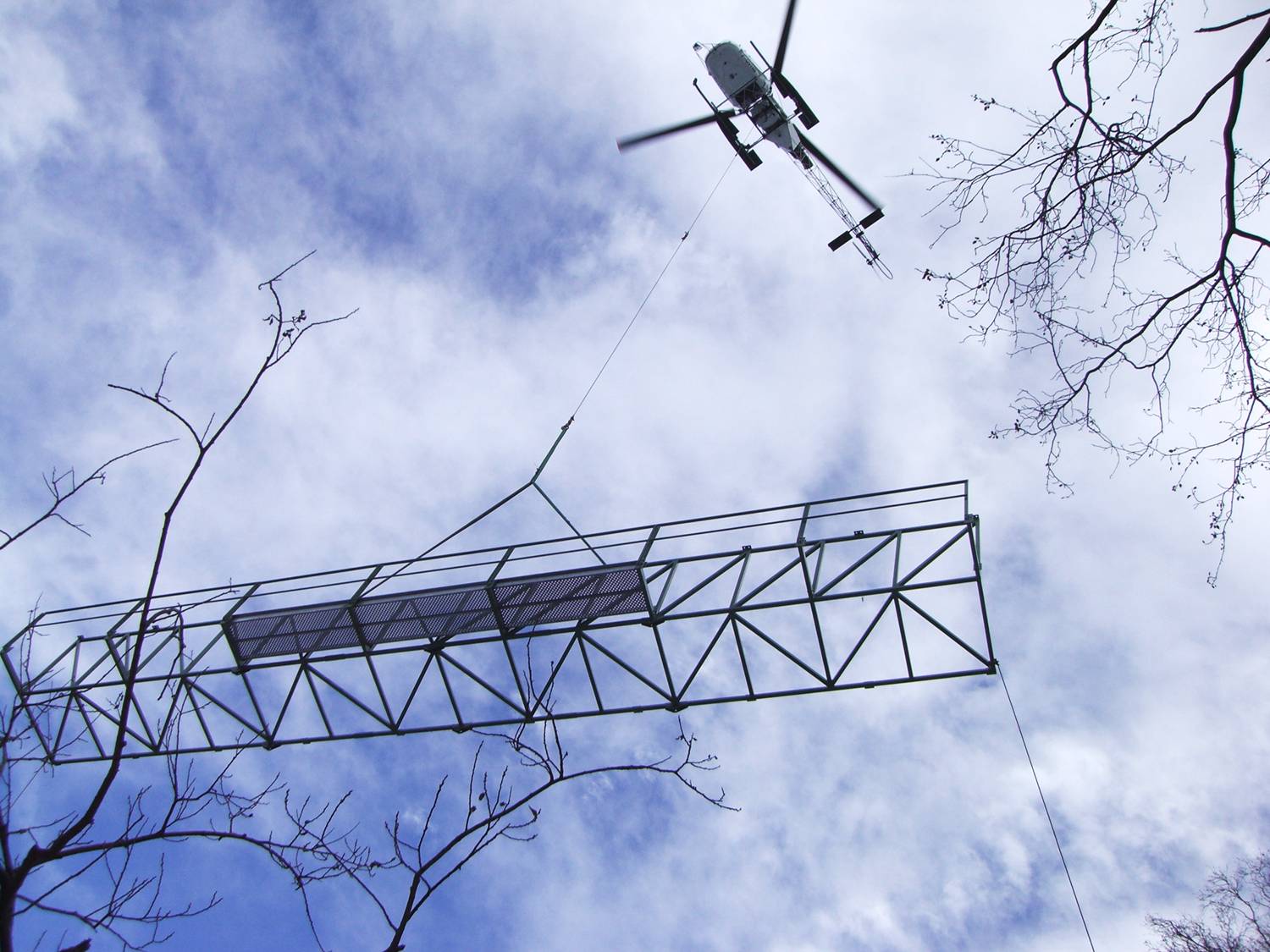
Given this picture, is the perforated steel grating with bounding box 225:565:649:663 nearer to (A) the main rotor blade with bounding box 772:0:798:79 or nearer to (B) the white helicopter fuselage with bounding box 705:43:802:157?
(A) the main rotor blade with bounding box 772:0:798:79

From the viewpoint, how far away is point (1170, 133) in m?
6.55

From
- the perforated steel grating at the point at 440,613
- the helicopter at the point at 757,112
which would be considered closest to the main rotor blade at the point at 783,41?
the helicopter at the point at 757,112

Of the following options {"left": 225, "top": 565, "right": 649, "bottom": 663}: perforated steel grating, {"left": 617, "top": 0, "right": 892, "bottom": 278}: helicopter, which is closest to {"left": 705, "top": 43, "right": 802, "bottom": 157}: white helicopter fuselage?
{"left": 617, "top": 0, "right": 892, "bottom": 278}: helicopter

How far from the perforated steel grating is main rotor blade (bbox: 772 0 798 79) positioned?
9.63 meters

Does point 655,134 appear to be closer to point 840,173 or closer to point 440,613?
point 840,173

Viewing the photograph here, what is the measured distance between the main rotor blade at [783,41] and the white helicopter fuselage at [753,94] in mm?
1285

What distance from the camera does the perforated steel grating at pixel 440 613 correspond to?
1124 cm

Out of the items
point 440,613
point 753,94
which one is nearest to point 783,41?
point 753,94

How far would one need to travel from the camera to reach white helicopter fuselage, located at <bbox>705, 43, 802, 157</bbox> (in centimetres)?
1797

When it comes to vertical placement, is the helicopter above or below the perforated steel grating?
above

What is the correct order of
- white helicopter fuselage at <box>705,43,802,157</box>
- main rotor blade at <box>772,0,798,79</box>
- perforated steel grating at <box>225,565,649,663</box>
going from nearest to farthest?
1. perforated steel grating at <box>225,565,649,663</box>
2. main rotor blade at <box>772,0,798,79</box>
3. white helicopter fuselage at <box>705,43,802,157</box>

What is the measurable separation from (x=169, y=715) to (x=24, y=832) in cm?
123

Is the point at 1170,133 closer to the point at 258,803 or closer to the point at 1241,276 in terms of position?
the point at 1241,276

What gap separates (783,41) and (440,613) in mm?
11078
